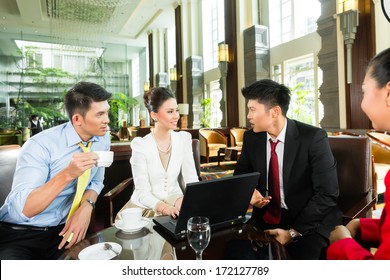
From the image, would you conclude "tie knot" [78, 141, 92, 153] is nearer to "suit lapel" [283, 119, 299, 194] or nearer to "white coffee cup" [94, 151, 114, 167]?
"white coffee cup" [94, 151, 114, 167]

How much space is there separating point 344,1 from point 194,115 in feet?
19.4

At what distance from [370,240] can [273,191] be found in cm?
55

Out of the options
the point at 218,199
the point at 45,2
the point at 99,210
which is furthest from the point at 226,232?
the point at 45,2

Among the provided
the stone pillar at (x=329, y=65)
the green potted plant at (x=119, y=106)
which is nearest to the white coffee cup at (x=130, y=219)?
the stone pillar at (x=329, y=65)

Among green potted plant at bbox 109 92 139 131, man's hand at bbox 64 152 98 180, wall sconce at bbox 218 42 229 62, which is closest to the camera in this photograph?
man's hand at bbox 64 152 98 180

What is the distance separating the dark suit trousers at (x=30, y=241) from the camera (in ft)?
4.23

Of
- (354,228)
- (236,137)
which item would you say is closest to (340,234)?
(354,228)

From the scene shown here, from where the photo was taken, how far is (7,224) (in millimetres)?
1360

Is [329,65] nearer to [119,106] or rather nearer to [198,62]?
[198,62]

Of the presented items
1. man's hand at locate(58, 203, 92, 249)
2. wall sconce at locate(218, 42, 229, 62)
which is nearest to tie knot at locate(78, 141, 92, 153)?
man's hand at locate(58, 203, 92, 249)

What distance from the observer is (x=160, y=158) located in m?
1.79

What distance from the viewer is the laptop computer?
3.11 ft

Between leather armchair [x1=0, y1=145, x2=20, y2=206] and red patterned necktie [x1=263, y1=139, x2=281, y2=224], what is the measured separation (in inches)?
57.1

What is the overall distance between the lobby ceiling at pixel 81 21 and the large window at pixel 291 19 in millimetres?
4583
